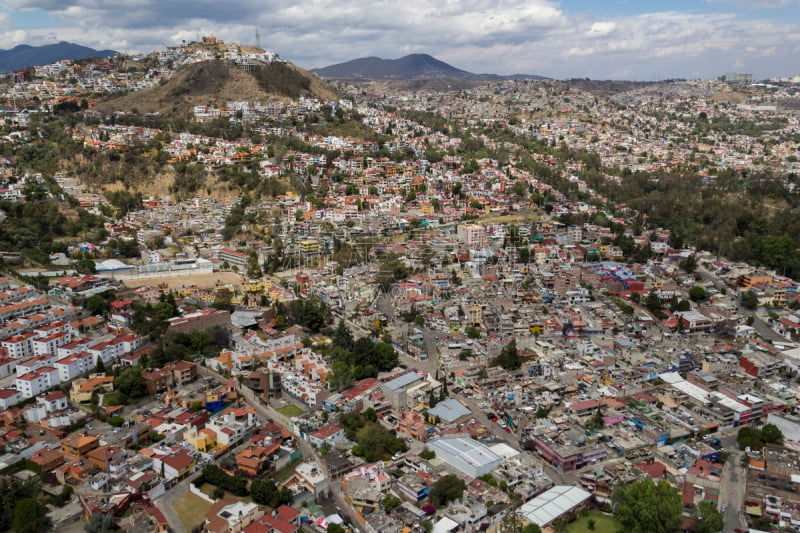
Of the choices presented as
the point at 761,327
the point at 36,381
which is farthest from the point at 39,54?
the point at 761,327

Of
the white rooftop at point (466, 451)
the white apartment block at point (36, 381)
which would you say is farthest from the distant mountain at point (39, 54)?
the white rooftop at point (466, 451)

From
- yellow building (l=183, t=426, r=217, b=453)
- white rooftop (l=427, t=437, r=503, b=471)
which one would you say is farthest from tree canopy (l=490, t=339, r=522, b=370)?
yellow building (l=183, t=426, r=217, b=453)

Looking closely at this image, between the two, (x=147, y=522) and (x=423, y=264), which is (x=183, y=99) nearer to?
(x=423, y=264)

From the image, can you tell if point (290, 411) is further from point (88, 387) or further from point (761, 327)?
point (761, 327)

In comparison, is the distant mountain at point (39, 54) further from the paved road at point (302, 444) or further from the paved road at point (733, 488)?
the paved road at point (733, 488)

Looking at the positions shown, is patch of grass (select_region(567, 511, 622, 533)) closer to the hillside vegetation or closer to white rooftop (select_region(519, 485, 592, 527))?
white rooftop (select_region(519, 485, 592, 527))

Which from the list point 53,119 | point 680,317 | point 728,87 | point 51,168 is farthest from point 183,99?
point 728,87
